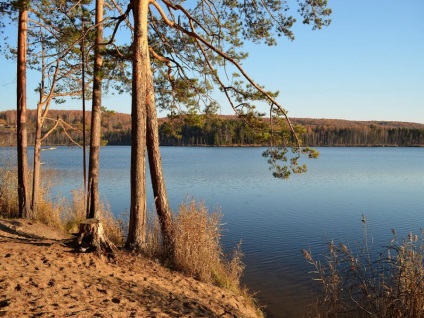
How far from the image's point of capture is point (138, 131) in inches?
297

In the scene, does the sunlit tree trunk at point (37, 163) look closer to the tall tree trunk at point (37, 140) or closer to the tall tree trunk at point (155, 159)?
the tall tree trunk at point (37, 140)

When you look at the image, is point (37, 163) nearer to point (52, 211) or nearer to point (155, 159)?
point (52, 211)

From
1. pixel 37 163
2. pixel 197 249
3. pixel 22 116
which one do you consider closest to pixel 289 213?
pixel 37 163

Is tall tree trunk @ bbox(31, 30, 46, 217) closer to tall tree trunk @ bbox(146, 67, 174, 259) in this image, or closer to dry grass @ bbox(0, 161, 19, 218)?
dry grass @ bbox(0, 161, 19, 218)

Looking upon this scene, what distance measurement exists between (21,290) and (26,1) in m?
5.16

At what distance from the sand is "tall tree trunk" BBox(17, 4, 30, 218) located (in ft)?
11.6

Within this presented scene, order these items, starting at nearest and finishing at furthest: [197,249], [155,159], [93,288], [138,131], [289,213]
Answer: [93,288] < [197,249] < [138,131] < [155,159] < [289,213]

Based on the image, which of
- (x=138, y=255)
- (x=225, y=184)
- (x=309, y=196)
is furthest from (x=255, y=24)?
(x=225, y=184)

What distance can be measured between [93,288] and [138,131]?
296cm

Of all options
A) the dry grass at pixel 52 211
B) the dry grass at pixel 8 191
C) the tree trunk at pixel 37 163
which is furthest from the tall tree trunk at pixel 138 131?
the dry grass at pixel 8 191

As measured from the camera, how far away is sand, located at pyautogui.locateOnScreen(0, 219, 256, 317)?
15.7 feet

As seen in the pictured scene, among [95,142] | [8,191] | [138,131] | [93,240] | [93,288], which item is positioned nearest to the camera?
[93,288]

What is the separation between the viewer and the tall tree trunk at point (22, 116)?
10.4m

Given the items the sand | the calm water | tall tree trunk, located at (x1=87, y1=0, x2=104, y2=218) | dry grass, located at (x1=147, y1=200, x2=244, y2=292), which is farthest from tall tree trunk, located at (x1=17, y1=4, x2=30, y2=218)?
dry grass, located at (x1=147, y1=200, x2=244, y2=292)
